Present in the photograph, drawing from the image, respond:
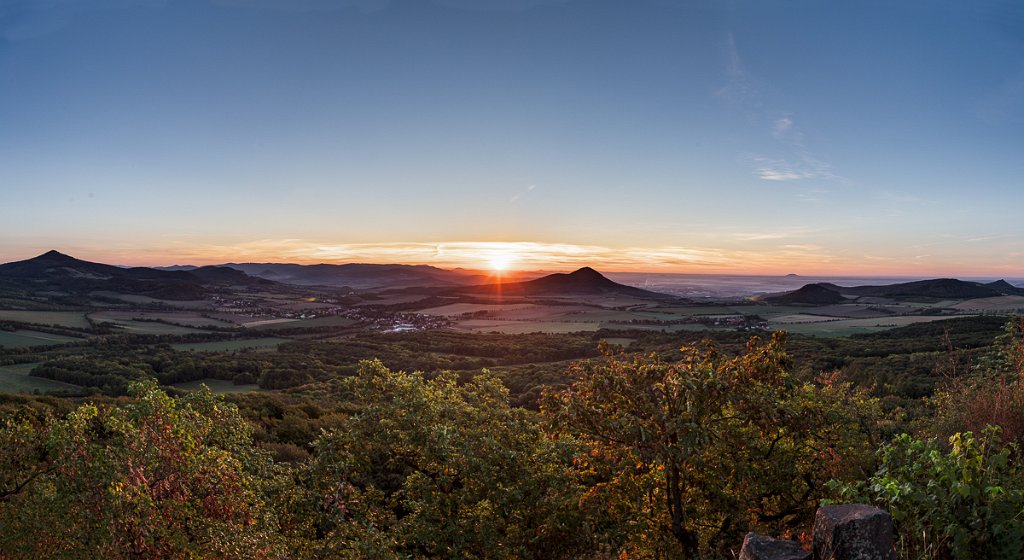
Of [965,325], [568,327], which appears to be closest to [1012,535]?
[965,325]

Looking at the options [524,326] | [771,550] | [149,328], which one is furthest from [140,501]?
[149,328]

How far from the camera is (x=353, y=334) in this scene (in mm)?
156875

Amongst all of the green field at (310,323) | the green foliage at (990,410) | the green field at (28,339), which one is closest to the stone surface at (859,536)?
the green foliage at (990,410)

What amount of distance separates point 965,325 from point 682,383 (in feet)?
371

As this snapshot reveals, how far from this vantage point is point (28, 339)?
115312 millimetres

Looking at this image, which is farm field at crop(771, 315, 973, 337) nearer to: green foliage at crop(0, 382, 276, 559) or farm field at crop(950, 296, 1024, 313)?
farm field at crop(950, 296, 1024, 313)

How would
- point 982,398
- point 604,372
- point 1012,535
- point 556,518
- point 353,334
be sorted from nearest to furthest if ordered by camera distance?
point 1012,535 → point 604,372 → point 556,518 → point 982,398 → point 353,334

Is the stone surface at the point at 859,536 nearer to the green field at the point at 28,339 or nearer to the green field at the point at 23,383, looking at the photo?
the green field at the point at 23,383

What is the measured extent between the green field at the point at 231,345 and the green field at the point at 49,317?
4481cm

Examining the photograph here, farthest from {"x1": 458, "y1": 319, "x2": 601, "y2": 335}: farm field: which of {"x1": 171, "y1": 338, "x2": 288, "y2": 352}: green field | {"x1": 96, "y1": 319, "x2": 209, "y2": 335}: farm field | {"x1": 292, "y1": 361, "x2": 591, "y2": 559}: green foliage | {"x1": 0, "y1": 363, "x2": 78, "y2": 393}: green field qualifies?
{"x1": 292, "y1": 361, "x2": 591, "y2": 559}: green foliage

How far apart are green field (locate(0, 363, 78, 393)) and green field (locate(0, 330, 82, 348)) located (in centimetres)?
3652

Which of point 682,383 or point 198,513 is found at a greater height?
point 682,383

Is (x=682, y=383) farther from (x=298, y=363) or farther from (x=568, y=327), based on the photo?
(x=568, y=327)

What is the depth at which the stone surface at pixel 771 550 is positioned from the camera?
6719 mm
